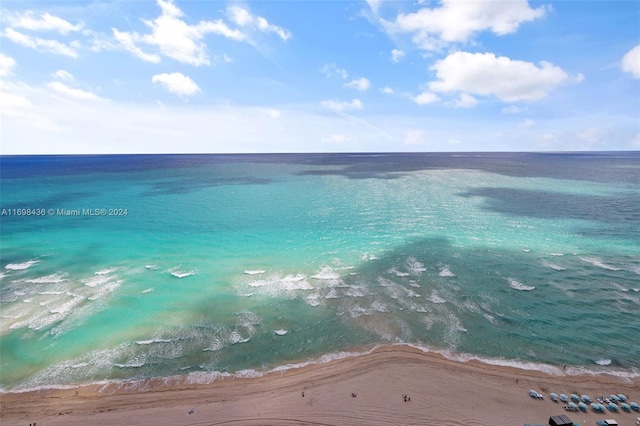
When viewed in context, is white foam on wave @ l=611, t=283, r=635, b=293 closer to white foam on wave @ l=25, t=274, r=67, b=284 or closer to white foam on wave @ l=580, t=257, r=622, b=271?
white foam on wave @ l=580, t=257, r=622, b=271

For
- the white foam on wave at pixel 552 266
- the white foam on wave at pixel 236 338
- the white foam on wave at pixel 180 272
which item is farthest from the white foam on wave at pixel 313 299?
the white foam on wave at pixel 552 266

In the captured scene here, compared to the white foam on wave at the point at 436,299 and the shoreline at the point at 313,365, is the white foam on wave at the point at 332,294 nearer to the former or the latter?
the shoreline at the point at 313,365

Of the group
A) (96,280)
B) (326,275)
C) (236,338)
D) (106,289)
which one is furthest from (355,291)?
(96,280)

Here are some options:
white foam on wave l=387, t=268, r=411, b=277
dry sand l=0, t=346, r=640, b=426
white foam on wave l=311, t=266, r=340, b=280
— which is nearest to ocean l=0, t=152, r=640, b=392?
white foam on wave l=387, t=268, r=411, b=277

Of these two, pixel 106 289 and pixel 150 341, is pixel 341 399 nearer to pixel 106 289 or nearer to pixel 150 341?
pixel 150 341

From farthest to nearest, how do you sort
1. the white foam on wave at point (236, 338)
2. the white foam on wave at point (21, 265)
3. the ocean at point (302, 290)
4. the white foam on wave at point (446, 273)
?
1. the white foam on wave at point (21, 265)
2. the white foam on wave at point (446, 273)
3. the white foam on wave at point (236, 338)
4. the ocean at point (302, 290)
